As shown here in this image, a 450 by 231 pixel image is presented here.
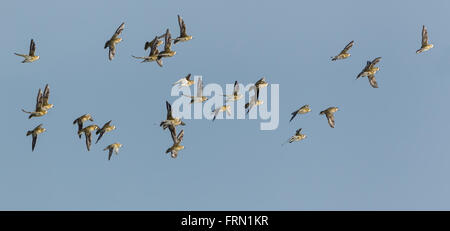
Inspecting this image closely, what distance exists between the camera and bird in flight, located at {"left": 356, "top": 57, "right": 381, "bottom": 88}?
11662 cm

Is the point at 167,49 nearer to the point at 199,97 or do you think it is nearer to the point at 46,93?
the point at 199,97

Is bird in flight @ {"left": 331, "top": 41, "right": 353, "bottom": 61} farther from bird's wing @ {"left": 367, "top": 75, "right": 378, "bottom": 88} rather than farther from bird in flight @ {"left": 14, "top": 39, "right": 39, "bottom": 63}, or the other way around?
bird in flight @ {"left": 14, "top": 39, "right": 39, "bottom": 63}

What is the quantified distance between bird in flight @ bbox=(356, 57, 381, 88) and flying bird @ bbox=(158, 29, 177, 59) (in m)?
16.1

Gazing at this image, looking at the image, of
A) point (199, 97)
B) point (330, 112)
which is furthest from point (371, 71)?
point (199, 97)

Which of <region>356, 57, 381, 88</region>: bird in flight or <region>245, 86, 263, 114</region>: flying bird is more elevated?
<region>356, 57, 381, 88</region>: bird in flight

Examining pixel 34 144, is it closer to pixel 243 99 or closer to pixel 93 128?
pixel 93 128

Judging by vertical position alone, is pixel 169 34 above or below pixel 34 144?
above

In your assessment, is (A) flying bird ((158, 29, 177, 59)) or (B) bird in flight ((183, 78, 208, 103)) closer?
(B) bird in flight ((183, 78, 208, 103))

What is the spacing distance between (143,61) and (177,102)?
514 cm

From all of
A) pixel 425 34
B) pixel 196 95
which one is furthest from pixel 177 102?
pixel 425 34

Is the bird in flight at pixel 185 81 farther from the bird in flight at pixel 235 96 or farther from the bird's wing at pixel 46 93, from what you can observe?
the bird's wing at pixel 46 93

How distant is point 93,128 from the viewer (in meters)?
116

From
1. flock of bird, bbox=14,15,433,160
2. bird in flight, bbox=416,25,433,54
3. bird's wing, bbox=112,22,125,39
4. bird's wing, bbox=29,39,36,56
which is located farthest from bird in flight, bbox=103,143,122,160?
bird in flight, bbox=416,25,433,54

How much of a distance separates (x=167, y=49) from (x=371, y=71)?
17.5 m
